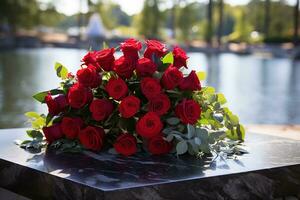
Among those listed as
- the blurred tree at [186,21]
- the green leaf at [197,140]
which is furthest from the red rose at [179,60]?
the blurred tree at [186,21]

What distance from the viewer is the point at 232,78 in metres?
18.0

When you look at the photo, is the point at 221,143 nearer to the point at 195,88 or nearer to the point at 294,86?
the point at 195,88

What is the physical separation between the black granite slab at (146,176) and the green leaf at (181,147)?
0.04m

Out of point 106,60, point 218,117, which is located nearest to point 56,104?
point 106,60

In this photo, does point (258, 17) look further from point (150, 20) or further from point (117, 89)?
point (117, 89)

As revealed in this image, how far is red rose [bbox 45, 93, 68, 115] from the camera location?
111 inches

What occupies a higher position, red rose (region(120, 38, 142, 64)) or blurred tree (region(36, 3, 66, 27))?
blurred tree (region(36, 3, 66, 27))

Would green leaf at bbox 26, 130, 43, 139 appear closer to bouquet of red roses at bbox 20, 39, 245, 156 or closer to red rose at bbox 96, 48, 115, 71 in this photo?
bouquet of red roses at bbox 20, 39, 245, 156

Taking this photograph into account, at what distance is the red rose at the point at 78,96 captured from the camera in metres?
2.71

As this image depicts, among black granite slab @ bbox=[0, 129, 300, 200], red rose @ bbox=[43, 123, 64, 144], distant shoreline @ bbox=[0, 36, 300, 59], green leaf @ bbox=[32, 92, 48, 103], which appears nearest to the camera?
black granite slab @ bbox=[0, 129, 300, 200]

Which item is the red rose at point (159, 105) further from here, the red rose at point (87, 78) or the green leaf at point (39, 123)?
the green leaf at point (39, 123)

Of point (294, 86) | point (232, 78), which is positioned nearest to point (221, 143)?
Result: point (294, 86)

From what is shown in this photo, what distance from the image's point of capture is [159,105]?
2.64m

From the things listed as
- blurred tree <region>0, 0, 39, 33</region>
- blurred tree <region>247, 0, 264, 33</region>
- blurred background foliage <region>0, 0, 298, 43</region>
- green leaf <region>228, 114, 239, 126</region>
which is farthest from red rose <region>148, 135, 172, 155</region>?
blurred tree <region>247, 0, 264, 33</region>
